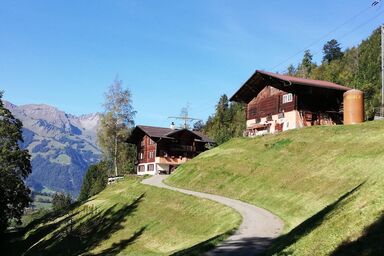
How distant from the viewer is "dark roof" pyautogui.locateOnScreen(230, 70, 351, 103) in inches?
2387

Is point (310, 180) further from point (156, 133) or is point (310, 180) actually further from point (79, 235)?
point (156, 133)

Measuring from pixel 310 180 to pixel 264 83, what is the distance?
3518 cm

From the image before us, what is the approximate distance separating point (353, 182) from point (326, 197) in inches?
80.3

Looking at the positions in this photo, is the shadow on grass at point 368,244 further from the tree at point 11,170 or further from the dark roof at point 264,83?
the tree at point 11,170

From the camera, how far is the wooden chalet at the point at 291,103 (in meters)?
59.8

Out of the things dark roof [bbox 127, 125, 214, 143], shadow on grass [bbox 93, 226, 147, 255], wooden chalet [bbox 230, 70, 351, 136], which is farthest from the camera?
dark roof [bbox 127, 125, 214, 143]

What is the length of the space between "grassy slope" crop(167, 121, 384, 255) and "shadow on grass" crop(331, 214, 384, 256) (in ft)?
0.14

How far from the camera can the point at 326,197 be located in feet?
94.6

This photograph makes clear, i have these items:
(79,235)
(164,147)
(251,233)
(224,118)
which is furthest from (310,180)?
(224,118)

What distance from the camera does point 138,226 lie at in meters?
39.5

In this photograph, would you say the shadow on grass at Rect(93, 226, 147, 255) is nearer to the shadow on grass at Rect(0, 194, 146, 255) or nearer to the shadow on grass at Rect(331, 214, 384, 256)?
the shadow on grass at Rect(0, 194, 146, 255)

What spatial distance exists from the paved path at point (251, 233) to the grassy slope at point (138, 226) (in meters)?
0.96

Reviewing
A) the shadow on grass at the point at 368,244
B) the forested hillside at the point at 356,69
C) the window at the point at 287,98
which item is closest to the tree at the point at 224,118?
the forested hillside at the point at 356,69

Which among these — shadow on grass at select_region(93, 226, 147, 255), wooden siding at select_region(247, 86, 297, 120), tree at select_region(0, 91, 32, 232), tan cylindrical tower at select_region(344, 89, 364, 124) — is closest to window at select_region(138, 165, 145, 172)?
wooden siding at select_region(247, 86, 297, 120)
